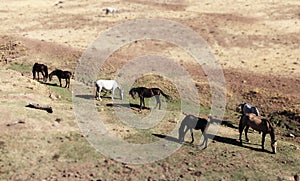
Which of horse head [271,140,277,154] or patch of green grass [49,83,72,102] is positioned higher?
patch of green grass [49,83,72,102]

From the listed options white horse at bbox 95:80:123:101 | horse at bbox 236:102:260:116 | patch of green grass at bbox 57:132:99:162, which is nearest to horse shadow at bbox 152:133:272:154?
horse at bbox 236:102:260:116

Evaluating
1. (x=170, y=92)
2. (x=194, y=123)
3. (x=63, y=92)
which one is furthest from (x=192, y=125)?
(x=63, y=92)

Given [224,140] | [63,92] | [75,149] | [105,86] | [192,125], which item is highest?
[105,86]

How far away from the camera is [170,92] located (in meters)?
32.0

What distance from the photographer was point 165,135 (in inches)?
898

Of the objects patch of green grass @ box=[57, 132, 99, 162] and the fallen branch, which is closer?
patch of green grass @ box=[57, 132, 99, 162]

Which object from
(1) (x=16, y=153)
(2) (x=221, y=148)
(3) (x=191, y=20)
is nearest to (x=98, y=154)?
(1) (x=16, y=153)

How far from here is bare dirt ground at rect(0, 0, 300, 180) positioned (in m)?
→ 19.0

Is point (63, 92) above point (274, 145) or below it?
above

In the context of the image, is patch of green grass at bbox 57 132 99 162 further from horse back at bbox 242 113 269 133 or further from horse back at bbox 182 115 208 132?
horse back at bbox 242 113 269 133

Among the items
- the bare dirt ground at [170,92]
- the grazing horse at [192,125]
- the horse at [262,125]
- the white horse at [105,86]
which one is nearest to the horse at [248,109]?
the bare dirt ground at [170,92]

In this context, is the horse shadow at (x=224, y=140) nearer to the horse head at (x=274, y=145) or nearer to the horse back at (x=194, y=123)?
the horse head at (x=274, y=145)

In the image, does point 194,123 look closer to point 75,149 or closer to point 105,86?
point 75,149

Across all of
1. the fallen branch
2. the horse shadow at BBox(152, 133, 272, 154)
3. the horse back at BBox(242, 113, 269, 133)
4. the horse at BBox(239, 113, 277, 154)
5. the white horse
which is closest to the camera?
the horse at BBox(239, 113, 277, 154)
